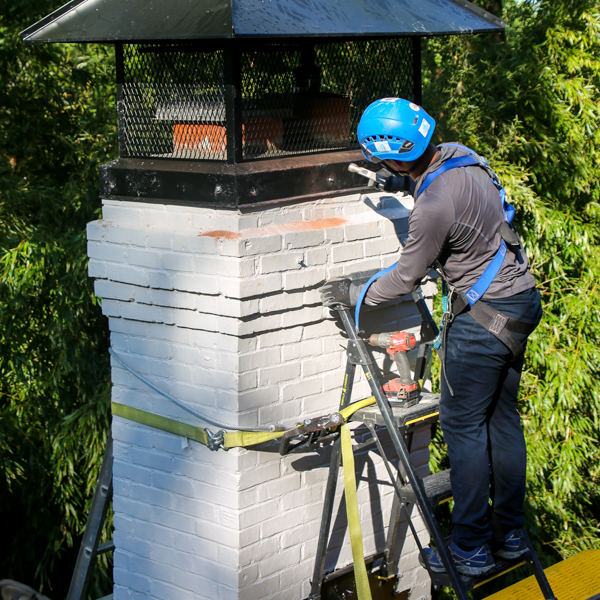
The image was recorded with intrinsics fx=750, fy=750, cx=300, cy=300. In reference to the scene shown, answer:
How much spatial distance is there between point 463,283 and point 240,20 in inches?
47.5

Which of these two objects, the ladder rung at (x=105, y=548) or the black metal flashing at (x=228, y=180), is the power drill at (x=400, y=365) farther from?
the ladder rung at (x=105, y=548)

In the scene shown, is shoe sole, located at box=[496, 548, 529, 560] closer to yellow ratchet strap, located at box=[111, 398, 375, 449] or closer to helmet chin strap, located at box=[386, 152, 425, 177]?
yellow ratchet strap, located at box=[111, 398, 375, 449]

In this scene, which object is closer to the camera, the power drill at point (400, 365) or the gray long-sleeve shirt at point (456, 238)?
the gray long-sleeve shirt at point (456, 238)

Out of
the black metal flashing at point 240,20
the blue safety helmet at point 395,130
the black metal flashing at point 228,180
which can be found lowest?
the black metal flashing at point 228,180

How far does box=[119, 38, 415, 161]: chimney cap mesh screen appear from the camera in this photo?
2.79m

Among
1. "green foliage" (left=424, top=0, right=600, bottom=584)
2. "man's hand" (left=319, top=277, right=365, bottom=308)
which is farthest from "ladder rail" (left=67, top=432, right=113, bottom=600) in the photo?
"green foliage" (left=424, top=0, right=600, bottom=584)

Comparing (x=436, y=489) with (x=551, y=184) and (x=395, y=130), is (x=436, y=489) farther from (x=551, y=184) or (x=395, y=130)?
(x=551, y=184)

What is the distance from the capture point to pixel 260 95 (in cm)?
285

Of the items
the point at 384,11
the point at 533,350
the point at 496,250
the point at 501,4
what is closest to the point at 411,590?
the point at 496,250

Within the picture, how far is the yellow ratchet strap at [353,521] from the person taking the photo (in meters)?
2.70

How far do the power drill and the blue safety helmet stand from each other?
0.66 m

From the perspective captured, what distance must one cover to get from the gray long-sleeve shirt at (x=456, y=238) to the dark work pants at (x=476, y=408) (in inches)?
4.2

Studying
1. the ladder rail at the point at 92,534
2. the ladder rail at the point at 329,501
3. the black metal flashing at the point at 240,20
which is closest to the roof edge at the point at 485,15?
the black metal flashing at the point at 240,20

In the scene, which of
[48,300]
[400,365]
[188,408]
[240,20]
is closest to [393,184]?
[400,365]
